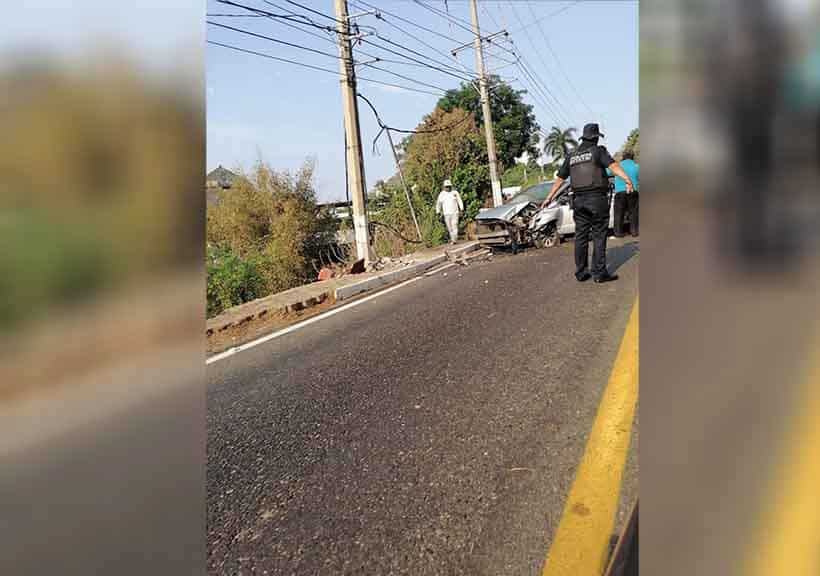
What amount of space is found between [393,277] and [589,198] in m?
4.95

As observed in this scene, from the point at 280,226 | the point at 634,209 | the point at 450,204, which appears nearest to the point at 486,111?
the point at 450,204

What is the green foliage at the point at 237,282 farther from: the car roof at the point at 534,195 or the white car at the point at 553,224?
the car roof at the point at 534,195

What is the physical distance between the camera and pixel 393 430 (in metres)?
2.55

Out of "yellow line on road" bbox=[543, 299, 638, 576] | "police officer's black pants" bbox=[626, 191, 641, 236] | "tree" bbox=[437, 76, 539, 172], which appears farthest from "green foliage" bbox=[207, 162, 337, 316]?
"tree" bbox=[437, 76, 539, 172]

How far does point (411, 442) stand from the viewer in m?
2.41

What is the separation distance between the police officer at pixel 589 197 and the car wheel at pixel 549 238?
3.85 meters

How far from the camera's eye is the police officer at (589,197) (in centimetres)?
242

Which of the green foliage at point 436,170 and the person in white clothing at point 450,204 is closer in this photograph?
the person in white clothing at point 450,204
